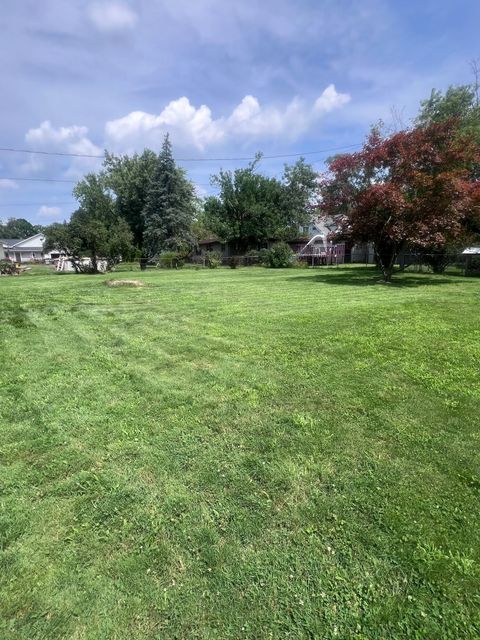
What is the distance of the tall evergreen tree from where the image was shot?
30.8 meters

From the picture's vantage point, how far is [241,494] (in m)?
2.21

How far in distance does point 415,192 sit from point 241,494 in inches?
541

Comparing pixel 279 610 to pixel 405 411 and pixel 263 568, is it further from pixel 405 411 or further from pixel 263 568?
pixel 405 411

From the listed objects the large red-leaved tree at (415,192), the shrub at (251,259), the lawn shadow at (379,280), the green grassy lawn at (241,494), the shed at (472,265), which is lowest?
the green grassy lawn at (241,494)

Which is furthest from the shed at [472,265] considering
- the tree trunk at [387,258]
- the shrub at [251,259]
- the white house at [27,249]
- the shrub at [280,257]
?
the white house at [27,249]

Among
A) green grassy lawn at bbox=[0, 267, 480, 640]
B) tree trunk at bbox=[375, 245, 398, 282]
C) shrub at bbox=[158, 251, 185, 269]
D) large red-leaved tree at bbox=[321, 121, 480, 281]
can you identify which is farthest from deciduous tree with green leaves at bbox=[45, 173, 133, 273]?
green grassy lawn at bbox=[0, 267, 480, 640]

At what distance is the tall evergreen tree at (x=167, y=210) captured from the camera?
101 feet

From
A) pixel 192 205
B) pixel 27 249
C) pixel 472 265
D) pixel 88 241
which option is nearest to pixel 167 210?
pixel 192 205

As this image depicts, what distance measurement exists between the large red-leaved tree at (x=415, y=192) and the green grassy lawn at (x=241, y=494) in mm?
9501

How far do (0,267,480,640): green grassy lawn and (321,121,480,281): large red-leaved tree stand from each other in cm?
950

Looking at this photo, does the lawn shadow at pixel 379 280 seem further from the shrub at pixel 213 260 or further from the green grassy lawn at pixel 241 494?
the shrub at pixel 213 260

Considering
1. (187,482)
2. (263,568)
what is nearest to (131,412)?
(187,482)

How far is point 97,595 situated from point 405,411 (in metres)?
2.59

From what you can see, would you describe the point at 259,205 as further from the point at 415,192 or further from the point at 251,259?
the point at 415,192
